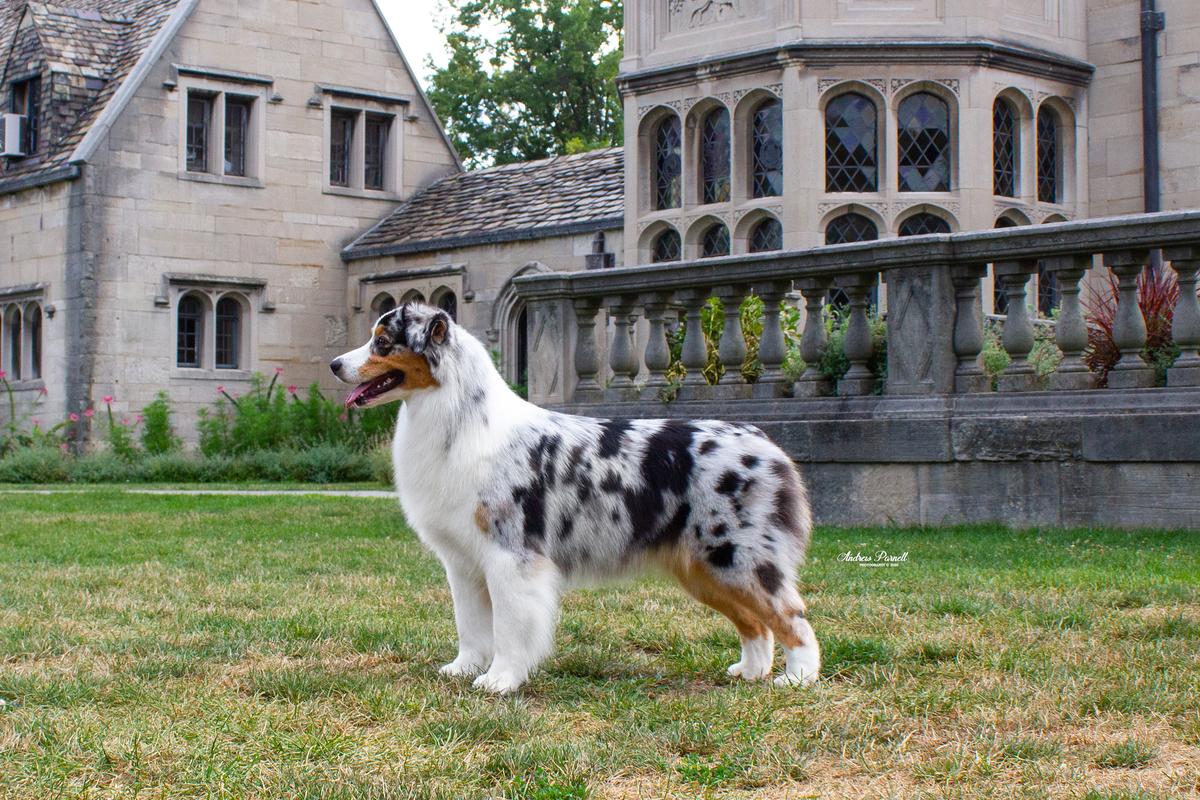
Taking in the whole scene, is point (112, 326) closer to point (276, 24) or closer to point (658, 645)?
point (276, 24)

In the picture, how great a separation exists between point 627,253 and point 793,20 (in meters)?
3.78

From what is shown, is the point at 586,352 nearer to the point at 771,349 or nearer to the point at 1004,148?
the point at 771,349

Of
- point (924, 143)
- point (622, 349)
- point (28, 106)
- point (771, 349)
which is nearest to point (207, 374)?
point (28, 106)

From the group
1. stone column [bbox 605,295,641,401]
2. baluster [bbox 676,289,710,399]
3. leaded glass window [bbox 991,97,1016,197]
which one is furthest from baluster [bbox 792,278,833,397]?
leaded glass window [bbox 991,97,1016,197]

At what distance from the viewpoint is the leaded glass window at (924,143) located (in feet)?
58.1

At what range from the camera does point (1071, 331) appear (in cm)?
1017

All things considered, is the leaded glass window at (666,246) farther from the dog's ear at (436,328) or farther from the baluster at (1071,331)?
the dog's ear at (436,328)

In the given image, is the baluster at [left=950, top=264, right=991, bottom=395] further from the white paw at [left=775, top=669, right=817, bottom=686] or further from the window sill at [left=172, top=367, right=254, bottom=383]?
the window sill at [left=172, top=367, right=254, bottom=383]

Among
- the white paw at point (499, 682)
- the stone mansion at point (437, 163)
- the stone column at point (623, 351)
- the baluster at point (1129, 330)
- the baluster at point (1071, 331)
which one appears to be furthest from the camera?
the stone mansion at point (437, 163)

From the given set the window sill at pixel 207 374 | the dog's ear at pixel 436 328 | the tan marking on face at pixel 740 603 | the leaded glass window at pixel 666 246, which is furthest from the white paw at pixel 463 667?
the window sill at pixel 207 374

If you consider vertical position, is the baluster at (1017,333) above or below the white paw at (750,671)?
above

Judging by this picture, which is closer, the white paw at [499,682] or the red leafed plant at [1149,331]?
the white paw at [499,682]

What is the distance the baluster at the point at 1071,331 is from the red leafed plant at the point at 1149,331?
0.17 m

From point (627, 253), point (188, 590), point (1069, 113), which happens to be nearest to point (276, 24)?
point (627, 253)
